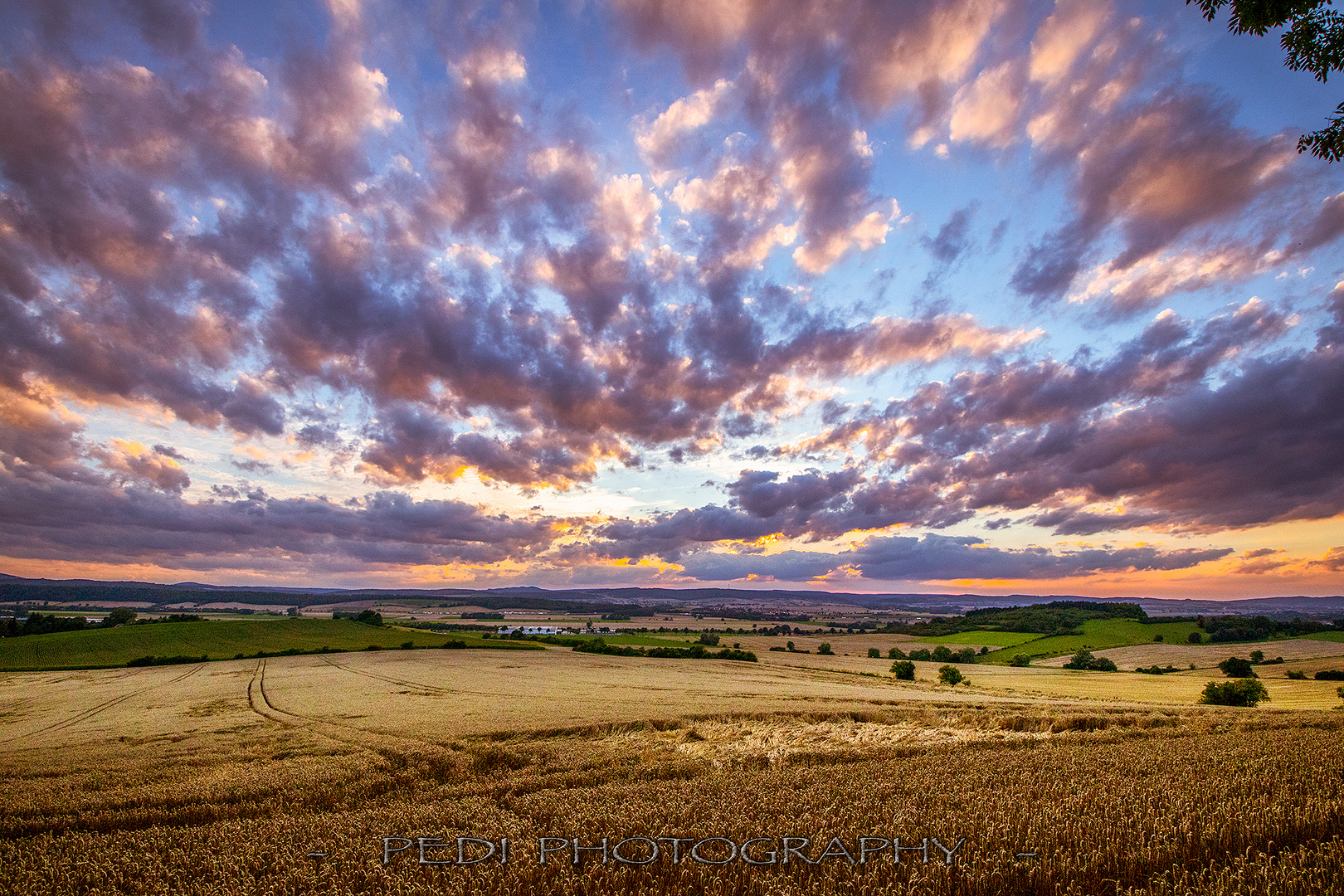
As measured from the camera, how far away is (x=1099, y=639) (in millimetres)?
94625

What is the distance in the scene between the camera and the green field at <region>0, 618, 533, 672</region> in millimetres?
60312

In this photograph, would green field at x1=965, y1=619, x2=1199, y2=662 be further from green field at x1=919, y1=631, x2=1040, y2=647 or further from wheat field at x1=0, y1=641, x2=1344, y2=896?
wheat field at x1=0, y1=641, x2=1344, y2=896

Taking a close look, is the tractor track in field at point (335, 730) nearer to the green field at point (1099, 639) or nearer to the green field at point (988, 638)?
the green field at point (1099, 639)

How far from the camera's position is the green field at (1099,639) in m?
87.3

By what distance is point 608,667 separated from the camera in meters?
58.0

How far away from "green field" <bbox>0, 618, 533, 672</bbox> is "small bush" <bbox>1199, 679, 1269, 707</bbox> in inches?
3105

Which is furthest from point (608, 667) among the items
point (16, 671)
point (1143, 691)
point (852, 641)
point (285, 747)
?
point (852, 641)

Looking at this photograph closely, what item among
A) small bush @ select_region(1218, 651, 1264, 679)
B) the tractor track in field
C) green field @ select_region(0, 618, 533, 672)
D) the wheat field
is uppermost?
the wheat field

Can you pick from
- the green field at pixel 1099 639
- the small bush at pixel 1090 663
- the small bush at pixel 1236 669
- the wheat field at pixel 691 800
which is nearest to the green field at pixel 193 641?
the wheat field at pixel 691 800

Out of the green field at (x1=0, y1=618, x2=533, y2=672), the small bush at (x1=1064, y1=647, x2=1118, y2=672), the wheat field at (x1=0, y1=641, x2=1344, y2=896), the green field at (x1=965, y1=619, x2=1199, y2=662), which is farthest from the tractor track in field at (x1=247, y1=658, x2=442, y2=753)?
the green field at (x1=965, y1=619, x2=1199, y2=662)

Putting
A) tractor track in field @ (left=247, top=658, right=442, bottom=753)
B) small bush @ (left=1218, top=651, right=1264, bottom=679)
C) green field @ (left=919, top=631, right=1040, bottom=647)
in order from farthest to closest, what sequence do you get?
green field @ (left=919, top=631, right=1040, bottom=647), small bush @ (left=1218, top=651, right=1264, bottom=679), tractor track in field @ (left=247, top=658, right=442, bottom=753)

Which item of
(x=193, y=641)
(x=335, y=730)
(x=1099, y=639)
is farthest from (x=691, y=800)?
(x=1099, y=639)

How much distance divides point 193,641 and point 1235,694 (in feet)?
368

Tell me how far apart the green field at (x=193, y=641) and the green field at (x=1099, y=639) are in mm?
84425
